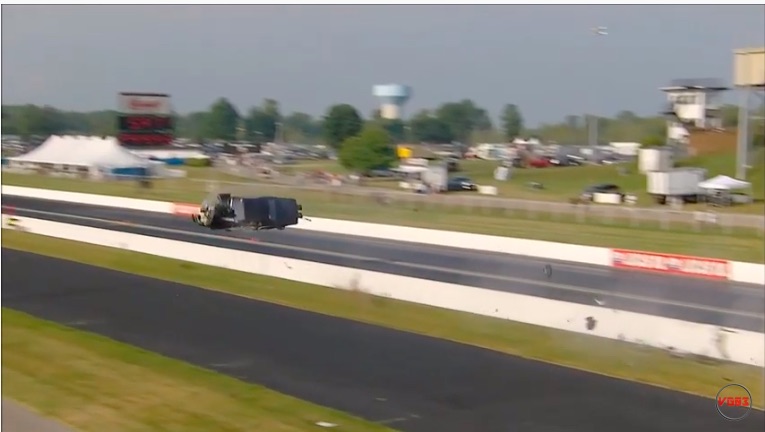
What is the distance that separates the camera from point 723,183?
1703 centimetres

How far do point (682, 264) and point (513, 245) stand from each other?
361cm

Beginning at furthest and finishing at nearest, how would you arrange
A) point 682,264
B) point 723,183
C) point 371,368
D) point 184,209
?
point 682,264 → point 723,183 → point 184,209 → point 371,368

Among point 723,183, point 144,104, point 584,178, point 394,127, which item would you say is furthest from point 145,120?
point 723,183

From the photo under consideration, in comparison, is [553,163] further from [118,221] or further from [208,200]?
[118,221]

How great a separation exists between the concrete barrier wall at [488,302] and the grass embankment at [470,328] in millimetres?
135

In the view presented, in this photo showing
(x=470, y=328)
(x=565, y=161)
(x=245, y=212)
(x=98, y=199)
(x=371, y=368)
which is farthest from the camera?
(x=98, y=199)

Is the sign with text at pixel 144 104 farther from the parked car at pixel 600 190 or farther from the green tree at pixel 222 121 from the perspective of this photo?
the parked car at pixel 600 190

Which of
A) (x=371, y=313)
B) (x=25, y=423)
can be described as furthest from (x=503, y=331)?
(x=25, y=423)

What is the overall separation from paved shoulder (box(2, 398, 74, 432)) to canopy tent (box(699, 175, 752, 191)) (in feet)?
40.3

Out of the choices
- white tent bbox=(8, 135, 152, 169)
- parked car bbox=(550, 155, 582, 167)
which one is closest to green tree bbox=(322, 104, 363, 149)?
white tent bbox=(8, 135, 152, 169)

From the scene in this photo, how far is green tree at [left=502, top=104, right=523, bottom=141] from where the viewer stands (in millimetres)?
16203

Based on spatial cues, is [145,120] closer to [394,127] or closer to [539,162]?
[394,127]

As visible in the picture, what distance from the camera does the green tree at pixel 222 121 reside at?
1505cm

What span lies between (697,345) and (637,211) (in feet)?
24.4
